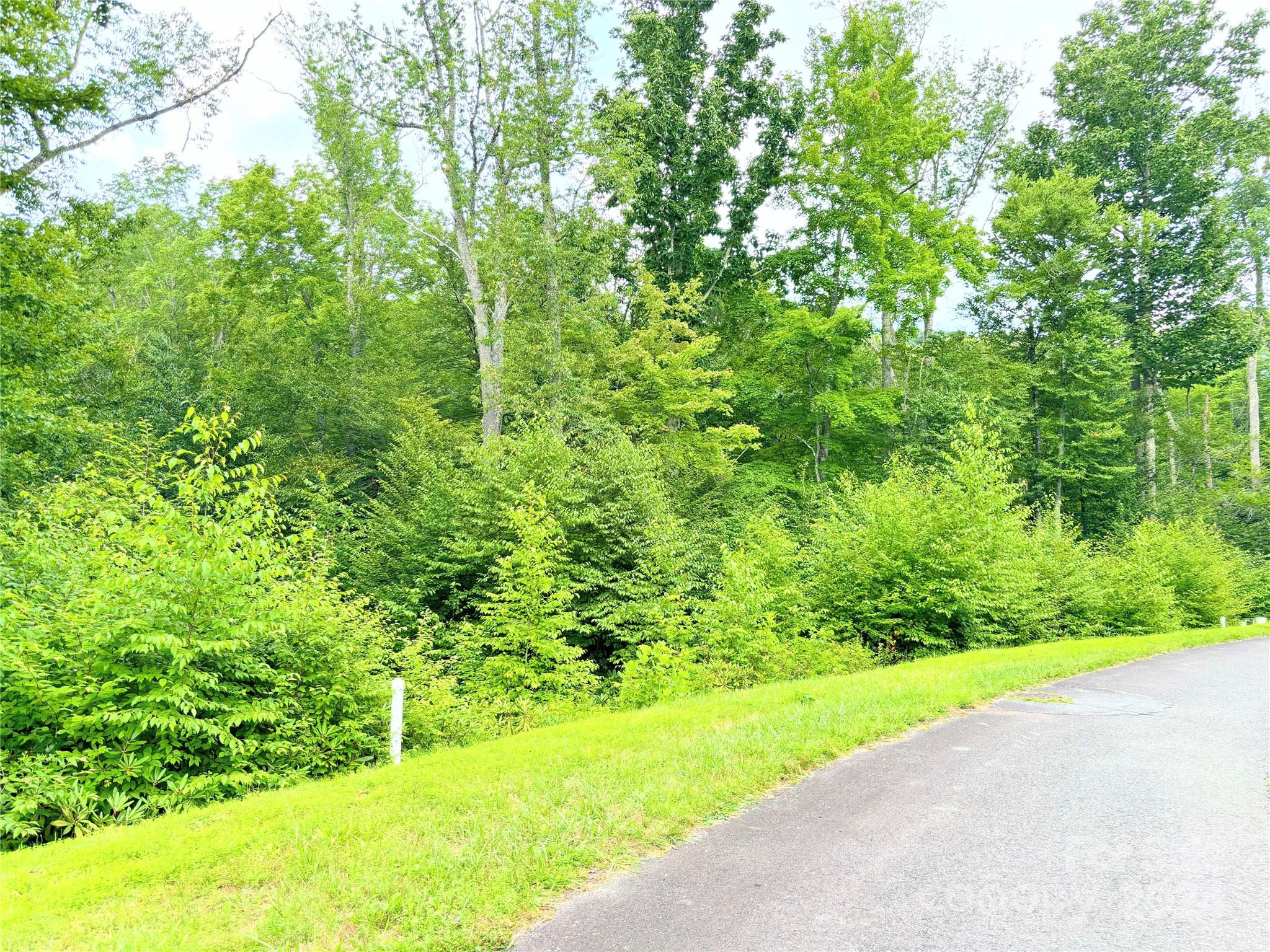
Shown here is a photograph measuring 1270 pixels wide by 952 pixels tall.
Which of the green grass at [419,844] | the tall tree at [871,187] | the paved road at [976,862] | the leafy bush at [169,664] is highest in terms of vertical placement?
the tall tree at [871,187]

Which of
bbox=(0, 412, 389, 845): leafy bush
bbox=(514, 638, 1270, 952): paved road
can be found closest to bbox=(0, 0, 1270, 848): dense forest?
bbox=(0, 412, 389, 845): leafy bush

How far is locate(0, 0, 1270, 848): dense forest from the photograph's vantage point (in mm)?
6625

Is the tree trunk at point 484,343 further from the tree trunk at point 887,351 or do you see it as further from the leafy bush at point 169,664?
the tree trunk at point 887,351

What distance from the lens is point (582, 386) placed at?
19250 mm

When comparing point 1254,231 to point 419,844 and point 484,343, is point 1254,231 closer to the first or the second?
point 484,343

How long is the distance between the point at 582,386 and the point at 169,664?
14.3 metres

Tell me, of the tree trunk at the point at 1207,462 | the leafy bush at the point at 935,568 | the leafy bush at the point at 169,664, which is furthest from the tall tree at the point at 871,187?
the tree trunk at the point at 1207,462

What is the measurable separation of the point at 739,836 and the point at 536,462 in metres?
11.9

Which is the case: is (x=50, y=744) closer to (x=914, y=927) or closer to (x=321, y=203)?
(x=914, y=927)

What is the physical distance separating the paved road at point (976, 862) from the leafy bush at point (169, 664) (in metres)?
4.17

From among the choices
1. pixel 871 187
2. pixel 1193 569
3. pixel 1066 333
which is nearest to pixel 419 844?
pixel 871 187

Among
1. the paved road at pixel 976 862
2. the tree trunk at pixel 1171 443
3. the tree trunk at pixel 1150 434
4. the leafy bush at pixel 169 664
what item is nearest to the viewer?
the paved road at pixel 976 862

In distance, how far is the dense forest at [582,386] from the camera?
6.62 metres

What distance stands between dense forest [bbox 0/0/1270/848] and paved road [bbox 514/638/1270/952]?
4.15m
